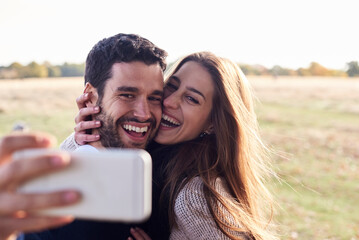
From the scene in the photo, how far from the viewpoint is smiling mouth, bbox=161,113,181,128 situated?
3263 millimetres

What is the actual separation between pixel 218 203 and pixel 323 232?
4991 mm

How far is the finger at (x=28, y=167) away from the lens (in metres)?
1.02

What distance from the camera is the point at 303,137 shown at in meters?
14.5

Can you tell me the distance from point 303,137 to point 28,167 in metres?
14.3

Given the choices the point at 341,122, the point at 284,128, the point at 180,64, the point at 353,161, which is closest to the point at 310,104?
the point at 341,122

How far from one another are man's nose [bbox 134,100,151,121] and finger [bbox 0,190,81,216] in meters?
1.86

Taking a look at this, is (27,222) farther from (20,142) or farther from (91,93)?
(91,93)

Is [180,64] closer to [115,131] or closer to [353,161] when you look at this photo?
[115,131]

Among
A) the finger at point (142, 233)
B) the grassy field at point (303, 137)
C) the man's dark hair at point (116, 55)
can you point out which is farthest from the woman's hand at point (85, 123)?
the grassy field at point (303, 137)

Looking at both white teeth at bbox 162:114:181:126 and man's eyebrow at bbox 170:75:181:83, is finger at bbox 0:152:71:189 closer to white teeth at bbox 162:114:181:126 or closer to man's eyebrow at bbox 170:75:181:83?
white teeth at bbox 162:114:181:126

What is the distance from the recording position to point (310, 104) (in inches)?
917

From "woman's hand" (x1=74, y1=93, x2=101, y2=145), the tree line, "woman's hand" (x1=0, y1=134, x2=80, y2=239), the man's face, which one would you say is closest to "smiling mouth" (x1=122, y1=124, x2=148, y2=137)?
the man's face

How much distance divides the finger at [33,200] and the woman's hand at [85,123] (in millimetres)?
1931

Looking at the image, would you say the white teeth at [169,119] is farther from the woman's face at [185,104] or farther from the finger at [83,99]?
the finger at [83,99]
